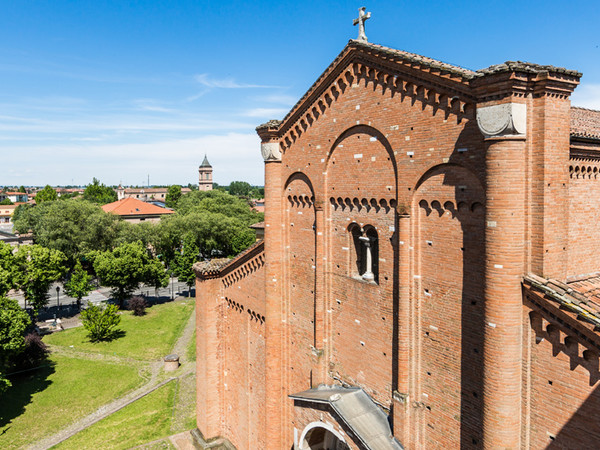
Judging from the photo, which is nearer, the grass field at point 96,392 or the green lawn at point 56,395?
the grass field at point 96,392

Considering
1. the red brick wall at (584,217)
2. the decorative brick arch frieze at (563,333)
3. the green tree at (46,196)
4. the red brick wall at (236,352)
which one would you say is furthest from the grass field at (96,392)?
the green tree at (46,196)

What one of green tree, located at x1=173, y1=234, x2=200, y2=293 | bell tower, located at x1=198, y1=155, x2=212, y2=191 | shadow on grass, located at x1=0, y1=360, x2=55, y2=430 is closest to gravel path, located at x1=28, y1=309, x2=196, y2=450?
shadow on grass, located at x1=0, y1=360, x2=55, y2=430

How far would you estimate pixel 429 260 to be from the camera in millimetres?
9445

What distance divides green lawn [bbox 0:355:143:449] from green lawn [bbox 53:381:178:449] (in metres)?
1.83

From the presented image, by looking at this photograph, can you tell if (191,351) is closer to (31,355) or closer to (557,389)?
(31,355)

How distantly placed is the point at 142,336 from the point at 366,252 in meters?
28.2

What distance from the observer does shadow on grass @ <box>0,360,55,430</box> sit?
73.9 ft

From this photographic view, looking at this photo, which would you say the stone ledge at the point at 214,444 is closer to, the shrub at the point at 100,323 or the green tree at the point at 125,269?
the shrub at the point at 100,323

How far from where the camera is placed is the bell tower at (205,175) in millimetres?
123438

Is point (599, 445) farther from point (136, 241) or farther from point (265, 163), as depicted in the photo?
point (136, 241)

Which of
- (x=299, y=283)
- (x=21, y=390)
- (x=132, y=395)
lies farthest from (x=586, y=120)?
(x=21, y=390)

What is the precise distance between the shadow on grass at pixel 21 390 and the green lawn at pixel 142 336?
388 cm

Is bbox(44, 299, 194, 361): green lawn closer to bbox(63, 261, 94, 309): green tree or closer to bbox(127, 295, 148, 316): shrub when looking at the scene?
bbox(127, 295, 148, 316): shrub

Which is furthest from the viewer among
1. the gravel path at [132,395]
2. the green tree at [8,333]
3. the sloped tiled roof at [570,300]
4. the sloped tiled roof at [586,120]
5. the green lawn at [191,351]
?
the green lawn at [191,351]
